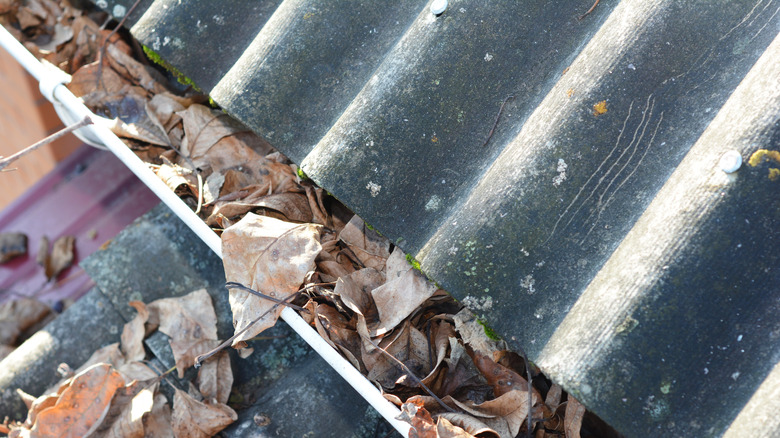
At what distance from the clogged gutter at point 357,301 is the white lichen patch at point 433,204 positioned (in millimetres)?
192

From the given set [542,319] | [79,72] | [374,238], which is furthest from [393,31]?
[79,72]

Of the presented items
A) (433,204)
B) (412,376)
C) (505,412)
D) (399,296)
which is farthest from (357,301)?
(505,412)

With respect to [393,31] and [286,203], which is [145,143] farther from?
[393,31]

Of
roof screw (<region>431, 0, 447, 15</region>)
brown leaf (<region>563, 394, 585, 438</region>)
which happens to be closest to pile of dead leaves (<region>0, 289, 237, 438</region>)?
brown leaf (<region>563, 394, 585, 438</region>)

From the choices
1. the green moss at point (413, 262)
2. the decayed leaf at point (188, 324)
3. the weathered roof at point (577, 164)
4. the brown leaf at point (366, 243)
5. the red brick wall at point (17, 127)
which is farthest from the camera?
the red brick wall at point (17, 127)

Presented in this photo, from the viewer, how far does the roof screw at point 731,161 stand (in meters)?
1.21

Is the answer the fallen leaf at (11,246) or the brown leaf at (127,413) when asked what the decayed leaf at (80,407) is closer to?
the brown leaf at (127,413)

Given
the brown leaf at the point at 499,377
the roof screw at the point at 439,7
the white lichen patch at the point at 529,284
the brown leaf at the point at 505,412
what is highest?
the roof screw at the point at 439,7

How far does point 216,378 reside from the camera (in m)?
1.83

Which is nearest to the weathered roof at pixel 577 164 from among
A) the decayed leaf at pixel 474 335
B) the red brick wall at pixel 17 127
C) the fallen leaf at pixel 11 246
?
the decayed leaf at pixel 474 335

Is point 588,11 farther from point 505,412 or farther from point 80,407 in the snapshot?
point 80,407

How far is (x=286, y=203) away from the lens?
5.99 ft

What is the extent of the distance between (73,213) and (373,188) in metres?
1.79

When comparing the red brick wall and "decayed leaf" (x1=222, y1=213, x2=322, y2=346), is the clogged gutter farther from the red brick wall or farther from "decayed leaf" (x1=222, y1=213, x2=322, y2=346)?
the red brick wall
